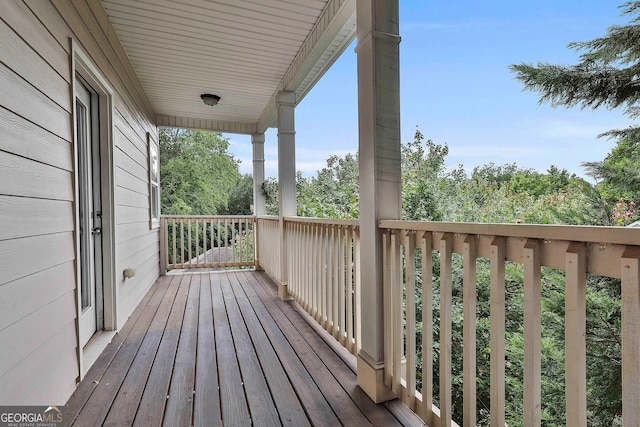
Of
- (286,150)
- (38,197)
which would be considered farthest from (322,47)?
(38,197)

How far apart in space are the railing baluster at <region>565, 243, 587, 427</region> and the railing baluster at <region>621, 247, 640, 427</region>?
86 mm

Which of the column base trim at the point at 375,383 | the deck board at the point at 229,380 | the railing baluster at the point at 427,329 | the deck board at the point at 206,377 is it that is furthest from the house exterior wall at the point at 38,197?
the railing baluster at the point at 427,329

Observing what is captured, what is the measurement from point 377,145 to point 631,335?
4.05 ft

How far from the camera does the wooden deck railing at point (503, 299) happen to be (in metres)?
0.80

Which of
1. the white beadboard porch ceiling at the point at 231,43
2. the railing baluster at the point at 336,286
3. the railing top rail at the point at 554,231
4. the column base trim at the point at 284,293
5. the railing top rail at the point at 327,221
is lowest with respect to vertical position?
the column base trim at the point at 284,293

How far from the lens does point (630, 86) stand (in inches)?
90.3

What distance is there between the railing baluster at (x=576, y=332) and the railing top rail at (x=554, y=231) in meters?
0.04

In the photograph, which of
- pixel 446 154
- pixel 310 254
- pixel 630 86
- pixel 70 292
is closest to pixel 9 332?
pixel 70 292

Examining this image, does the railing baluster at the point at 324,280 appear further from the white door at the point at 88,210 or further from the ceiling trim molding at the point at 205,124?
the ceiling trim molding at the point at 205,124

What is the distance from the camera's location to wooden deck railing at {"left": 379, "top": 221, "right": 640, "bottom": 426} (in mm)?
801

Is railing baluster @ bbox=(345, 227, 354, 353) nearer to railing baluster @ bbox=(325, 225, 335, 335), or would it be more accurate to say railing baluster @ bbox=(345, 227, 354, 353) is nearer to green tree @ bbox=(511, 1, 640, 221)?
railing baluster @ bbox=(325, 225, 335, 335)

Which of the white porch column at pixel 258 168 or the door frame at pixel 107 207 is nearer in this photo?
the door frame at pixel 107 207

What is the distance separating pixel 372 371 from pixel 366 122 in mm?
1335

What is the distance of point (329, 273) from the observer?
256 centimetres
